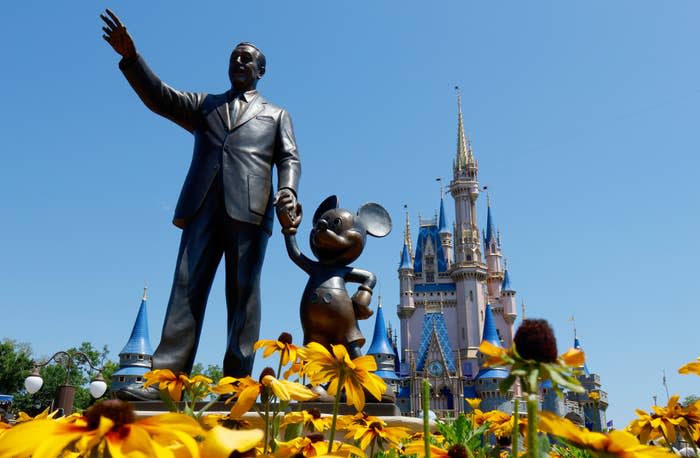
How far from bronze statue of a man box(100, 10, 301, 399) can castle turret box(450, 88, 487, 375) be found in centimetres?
5573

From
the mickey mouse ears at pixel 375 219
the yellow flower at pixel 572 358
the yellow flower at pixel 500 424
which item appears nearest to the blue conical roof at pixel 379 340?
the mickey mouse ears at pixel 375 219

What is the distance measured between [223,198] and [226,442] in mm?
4492

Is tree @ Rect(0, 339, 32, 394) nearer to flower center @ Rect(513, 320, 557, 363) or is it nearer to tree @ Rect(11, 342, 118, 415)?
→ tree @ Rect(11, 342, 118, 415)

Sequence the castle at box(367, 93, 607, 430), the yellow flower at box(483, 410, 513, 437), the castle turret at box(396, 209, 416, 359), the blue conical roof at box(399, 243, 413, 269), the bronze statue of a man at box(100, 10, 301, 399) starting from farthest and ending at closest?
the blue conical roof at box(399, 243, 413, 269)
the castle turret at box(396, 209, 416, 359)
the castle at box(367, 93, 607, 430)
the bronze statue of a man at box(100, 10, 301, 399)
the yellow flower at box(483, 410, 513, 437)

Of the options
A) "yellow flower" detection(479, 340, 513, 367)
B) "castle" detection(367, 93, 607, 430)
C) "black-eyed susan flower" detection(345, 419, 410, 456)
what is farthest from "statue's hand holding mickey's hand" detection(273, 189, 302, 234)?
"castle" detection(367, 93, 607, 430)

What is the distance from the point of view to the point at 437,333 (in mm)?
60000

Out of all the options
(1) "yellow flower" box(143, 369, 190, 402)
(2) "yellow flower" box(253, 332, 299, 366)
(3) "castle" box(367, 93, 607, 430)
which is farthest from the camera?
(3) "castle" box(367, 93, 607, 430)

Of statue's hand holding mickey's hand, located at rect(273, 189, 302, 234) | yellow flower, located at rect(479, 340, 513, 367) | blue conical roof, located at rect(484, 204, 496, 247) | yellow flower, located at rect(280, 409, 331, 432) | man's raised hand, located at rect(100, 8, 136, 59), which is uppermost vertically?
blue conical roof, located at rect(484, 204, 496, 247)

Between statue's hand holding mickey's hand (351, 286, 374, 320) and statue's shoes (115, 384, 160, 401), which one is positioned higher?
statue's hand holding mickey's hand (351, 286, 374, 320)

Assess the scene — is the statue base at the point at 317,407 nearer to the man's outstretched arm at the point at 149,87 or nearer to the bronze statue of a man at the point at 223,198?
the bronze statue of a man at the point at 223,198

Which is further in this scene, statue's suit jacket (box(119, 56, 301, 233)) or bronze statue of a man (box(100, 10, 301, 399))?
statue's suit jacket (box(119, 56, 301, 233))

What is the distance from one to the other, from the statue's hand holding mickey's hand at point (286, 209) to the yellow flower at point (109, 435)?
13.4 feet

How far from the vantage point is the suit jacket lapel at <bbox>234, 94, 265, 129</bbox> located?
5.49 meters

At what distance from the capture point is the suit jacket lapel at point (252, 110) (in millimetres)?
5488
